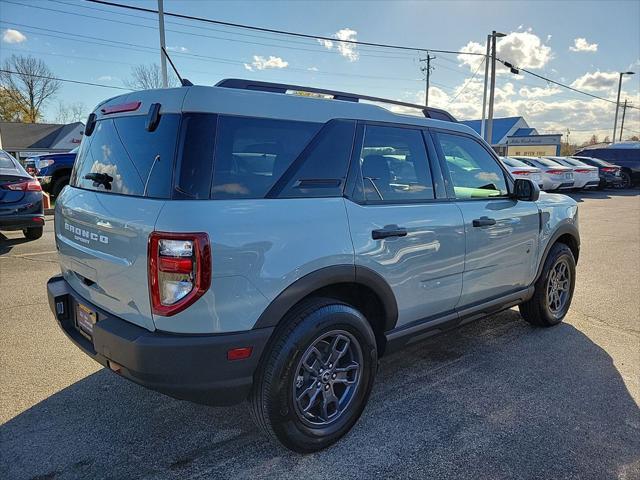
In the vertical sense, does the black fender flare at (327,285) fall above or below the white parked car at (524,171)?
below

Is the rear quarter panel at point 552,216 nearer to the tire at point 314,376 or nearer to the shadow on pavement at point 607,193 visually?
the tire at point 314,376

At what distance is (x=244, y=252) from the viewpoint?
7.11 ft

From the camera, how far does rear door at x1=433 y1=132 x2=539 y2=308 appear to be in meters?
3.43

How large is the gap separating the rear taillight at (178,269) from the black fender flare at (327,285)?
0.36m

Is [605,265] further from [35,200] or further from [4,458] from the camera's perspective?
[35,200]

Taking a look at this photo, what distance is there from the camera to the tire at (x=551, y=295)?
14.3 ft

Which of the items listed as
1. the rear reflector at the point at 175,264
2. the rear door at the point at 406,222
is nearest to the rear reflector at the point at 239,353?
the rear reflector at the point at 175,264

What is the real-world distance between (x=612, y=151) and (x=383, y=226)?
90.1 ft

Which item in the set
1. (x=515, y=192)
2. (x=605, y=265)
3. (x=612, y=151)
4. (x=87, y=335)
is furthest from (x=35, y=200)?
(x=612, y=151)

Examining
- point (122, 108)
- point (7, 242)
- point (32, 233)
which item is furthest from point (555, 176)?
point (122, 108)

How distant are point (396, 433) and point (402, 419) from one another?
0.16m

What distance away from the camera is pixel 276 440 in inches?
97.5

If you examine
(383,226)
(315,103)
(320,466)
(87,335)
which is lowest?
(320,466)

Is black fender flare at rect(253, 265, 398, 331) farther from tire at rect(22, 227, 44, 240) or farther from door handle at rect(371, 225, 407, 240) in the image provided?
tire at rect(22, 227, 44, 240)
